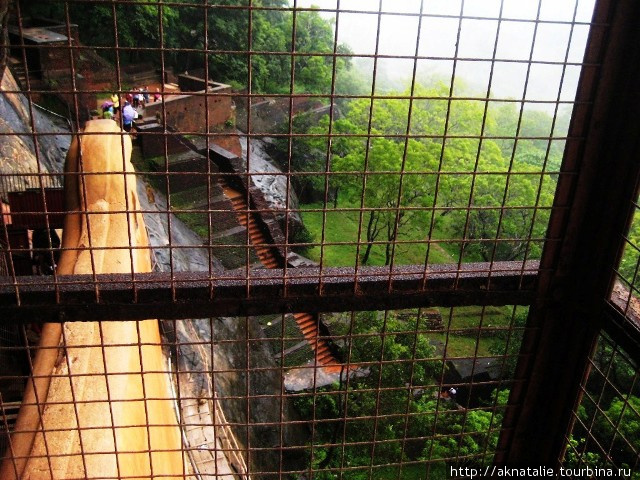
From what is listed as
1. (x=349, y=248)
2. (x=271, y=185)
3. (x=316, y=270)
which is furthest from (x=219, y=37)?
(x=316, y=270)

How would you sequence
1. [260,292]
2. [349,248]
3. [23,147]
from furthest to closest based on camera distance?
[349,248], [23,147], [260,292]

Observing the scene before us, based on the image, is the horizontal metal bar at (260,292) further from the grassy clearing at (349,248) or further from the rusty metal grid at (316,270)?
the grassy clearing at (349,248)

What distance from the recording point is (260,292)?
2.21 meters

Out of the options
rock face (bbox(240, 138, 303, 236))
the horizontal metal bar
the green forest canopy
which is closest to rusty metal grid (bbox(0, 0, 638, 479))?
the horizontal metal bar

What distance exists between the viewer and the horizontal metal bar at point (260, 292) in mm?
2084

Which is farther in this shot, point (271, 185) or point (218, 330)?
point (271, 185)

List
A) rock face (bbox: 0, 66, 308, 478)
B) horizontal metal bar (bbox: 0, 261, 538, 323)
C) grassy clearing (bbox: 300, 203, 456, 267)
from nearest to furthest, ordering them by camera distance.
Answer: horizontal metal bar (bbox: 0, 261, 538, 323) → rock face (bbox: 0, 66, 308, 478) → grassy clearing (bbox: 300, 203, 456, 267)

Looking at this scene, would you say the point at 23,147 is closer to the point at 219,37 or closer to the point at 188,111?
the point at 188,111

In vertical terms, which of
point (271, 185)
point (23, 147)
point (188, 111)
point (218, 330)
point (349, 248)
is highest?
point (23, 147)

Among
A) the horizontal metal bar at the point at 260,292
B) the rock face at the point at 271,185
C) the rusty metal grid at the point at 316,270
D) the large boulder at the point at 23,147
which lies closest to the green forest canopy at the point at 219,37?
the rusty metal grid at the point at 316,270

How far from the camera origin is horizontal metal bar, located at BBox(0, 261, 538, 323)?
2.08 metres

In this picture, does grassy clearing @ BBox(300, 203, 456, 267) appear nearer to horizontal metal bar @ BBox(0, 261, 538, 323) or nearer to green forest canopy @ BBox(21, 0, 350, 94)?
green forest canopy @ BBox(21, 0, 350, 94)

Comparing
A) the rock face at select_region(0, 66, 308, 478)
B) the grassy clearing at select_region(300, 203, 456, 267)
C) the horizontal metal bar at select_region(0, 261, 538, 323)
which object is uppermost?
the horizontal metal bar at select_region(0, 261, 538, 323)

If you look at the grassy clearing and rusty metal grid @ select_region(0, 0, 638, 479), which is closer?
rusty metal grid @ select_region(0, 0, 638, 479)
